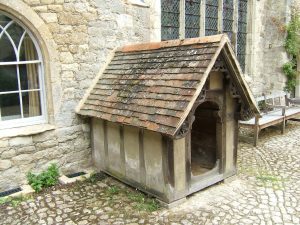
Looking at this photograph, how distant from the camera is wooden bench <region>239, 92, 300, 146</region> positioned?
24.6ft

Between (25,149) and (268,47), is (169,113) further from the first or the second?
(268,47)

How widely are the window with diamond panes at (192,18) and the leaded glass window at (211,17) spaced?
0.40 metres

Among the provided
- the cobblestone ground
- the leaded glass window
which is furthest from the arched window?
the leaded glass window

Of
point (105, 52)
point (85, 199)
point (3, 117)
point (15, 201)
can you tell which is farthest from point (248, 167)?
point (3, 117)

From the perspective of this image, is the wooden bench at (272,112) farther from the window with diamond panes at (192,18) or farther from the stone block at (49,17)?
the stone block at (49,17)

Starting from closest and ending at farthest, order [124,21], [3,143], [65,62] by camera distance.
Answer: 1. [3,143]
2. [65,62]
3. [124,21]

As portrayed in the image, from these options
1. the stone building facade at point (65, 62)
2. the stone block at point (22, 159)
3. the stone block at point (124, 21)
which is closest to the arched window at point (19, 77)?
the stone building facade at point (65, 62)

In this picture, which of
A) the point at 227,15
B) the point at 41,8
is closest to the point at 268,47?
the point at 227,15

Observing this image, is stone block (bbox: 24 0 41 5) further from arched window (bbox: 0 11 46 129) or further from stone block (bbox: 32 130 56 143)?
stone block (bbox: 32 130 56 143)

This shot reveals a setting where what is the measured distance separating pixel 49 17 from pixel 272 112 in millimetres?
6717

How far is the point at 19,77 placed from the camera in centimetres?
522

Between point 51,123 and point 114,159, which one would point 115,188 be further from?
point 51,123

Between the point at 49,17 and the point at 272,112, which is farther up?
the point at 49,17

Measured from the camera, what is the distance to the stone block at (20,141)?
Result: 509 cm
